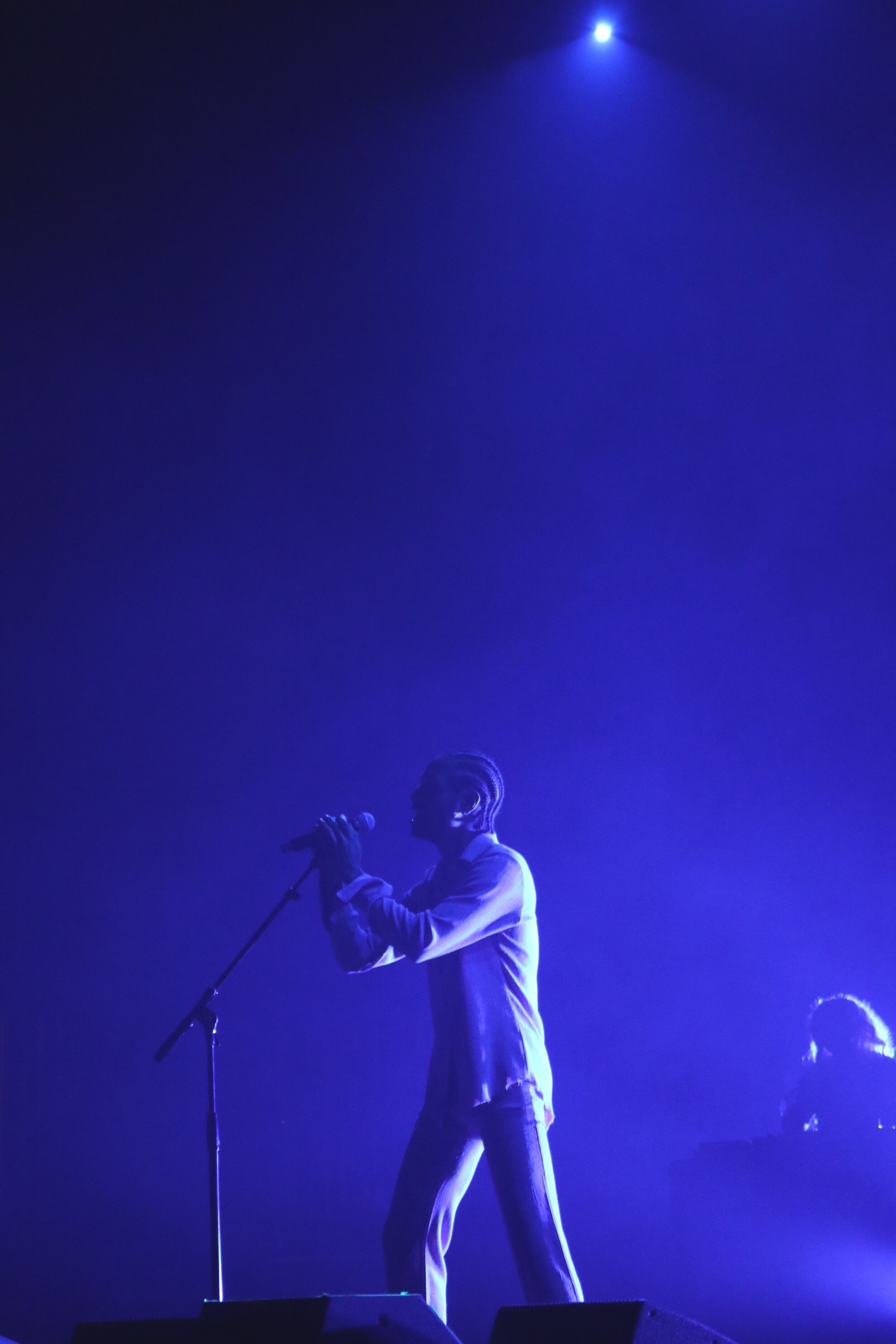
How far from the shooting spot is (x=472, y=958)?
295cm

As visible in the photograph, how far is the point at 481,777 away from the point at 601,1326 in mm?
1980

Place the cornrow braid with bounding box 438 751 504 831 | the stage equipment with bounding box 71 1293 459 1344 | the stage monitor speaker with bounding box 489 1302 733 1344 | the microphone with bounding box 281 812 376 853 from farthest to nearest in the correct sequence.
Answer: the cornrow braid with bounding box 438 751 504 831 < the microphone with bounding box 281 812 376 853 < the stage equipment with bounding box 71 1293 459 1344 < the stage monitor speaker with bounding box 489 1302 733 1344

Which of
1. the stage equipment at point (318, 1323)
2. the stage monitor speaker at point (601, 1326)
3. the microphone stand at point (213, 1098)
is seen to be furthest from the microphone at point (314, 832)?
the stage monitor speaker at point (601, 1326)

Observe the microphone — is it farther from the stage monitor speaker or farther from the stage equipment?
the stage monitor speaker

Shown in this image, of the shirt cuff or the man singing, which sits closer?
the man singing

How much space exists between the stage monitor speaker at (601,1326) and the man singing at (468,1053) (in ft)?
4.04

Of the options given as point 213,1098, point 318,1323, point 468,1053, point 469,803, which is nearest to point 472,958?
point 468,1053

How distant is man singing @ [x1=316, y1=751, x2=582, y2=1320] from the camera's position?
267cm

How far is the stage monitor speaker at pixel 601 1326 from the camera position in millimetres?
1288

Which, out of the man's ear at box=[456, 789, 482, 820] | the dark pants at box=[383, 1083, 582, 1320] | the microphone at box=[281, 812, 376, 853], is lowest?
the dark pants at box=[383, 1083, 582, 1320]

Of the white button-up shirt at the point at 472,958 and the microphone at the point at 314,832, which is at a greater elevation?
the microphone at the point at 314,832

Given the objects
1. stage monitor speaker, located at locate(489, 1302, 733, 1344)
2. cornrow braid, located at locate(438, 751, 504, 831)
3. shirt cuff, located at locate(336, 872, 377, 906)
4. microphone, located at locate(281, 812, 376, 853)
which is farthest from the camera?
cornrow braid, located at locate(438, 751, 504, 831)

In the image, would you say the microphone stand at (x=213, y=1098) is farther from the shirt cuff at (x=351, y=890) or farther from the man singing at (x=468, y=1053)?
the man singing at (x=468, y=1053)

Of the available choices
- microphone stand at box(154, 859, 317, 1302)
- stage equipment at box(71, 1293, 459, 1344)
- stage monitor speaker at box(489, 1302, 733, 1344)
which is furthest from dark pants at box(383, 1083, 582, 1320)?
stage monitor speaker at box(489, 1302, 733, 1344)
